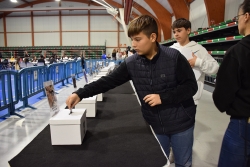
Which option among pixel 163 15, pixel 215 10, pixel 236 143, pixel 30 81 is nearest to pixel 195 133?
pixel 236 143

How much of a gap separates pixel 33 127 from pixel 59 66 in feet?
13.7

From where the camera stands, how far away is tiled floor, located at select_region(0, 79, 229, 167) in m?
2.36

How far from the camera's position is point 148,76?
1161mm

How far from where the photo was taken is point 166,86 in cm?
115

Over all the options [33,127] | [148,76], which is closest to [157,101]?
[148,76]

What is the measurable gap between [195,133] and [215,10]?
5503 mm

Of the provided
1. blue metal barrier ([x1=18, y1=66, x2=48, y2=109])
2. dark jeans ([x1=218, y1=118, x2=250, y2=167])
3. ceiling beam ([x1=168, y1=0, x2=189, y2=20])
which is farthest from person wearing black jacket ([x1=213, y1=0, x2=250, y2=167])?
ceiling beam ([x1=168, y1=0, x2=189, y2=20])

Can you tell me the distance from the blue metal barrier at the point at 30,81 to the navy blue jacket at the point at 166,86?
11.4 ft

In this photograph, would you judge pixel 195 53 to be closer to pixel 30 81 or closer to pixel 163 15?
pixel 30 81

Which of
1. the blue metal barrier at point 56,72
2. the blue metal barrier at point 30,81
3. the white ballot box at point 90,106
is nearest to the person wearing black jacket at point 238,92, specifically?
the white ballot box at point 90,106

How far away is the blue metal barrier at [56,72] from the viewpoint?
6.16 meters

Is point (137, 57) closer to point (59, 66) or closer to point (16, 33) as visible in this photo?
point (59, 66)

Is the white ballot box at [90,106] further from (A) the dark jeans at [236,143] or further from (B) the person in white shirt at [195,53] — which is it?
(A) the dark jeans at [236,143]

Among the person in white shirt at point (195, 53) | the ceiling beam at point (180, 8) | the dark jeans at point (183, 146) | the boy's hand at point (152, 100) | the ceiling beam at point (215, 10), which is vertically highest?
the ceiling beam at point (180, 8)
